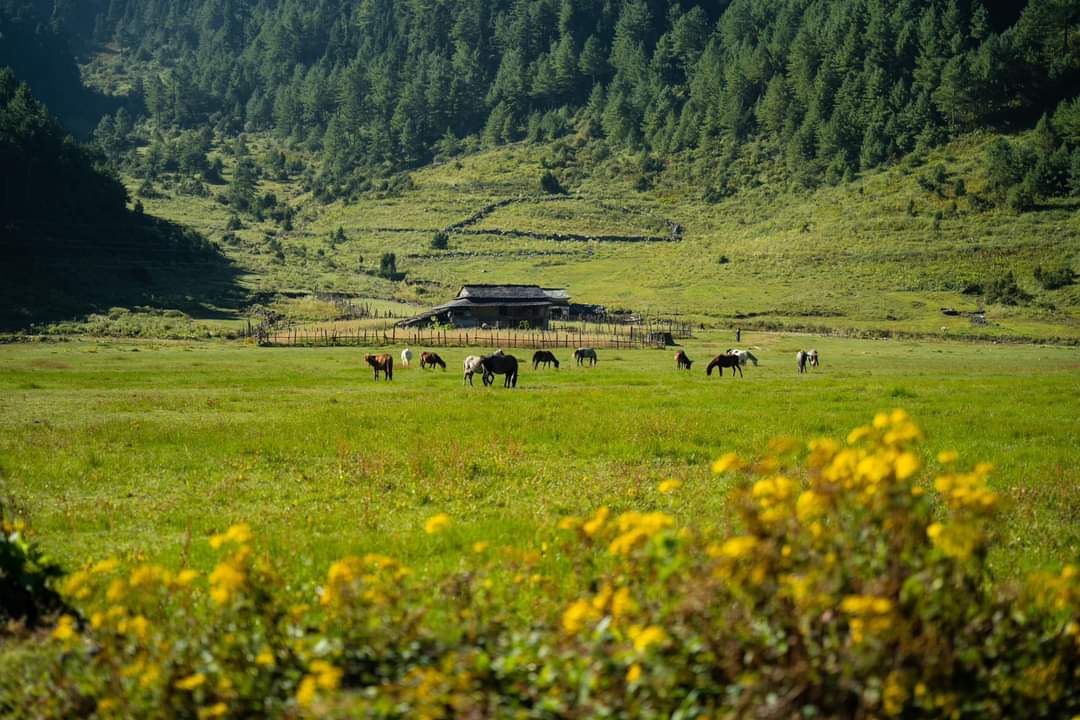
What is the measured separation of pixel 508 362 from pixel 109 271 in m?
81.2

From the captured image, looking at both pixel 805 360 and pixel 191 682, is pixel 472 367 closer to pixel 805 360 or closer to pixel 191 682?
pixel 805 360

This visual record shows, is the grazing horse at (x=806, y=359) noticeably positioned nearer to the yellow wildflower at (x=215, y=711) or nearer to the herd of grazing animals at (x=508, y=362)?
the herd of grazing animals at (x=508, y=362)

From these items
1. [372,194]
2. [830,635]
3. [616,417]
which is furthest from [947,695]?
[372,194]

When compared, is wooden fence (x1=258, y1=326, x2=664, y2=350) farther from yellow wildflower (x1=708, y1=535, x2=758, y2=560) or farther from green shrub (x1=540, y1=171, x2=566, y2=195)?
green shrub (x1=540, y1=171, x2=566, y2=195)

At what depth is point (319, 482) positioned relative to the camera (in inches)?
561

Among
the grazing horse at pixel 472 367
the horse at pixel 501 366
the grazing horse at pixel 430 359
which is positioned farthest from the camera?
the grazing horse at pixel 430 359

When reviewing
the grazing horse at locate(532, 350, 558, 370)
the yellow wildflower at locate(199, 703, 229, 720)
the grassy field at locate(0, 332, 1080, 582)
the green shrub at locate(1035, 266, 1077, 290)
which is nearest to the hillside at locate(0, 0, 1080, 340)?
the green shrub at locate(1035, 266, 1077, 290)

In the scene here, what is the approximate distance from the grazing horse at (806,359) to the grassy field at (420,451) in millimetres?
7303

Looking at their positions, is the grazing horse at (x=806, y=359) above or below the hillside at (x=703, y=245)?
below

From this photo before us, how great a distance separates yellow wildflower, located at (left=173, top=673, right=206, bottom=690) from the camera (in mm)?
4543

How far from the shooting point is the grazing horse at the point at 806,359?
144ft

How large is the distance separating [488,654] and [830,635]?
192cm

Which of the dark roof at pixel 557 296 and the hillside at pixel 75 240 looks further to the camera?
the dark roof at pixel 557 296

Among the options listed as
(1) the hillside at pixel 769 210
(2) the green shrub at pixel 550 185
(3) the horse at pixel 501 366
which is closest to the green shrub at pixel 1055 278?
(1) the hillside at pixel 769 210
